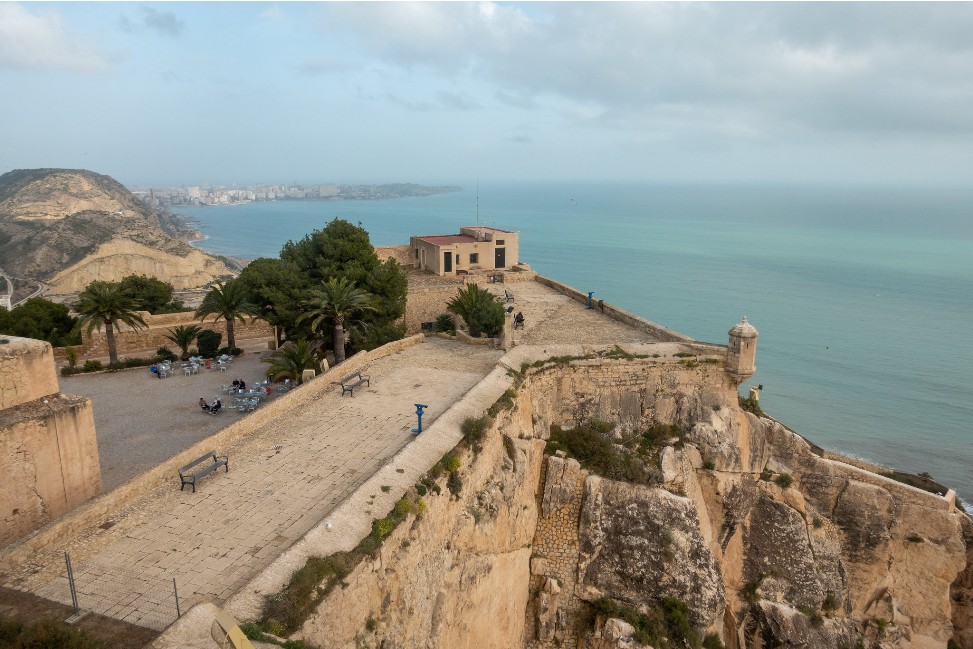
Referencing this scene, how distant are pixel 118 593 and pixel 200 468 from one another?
10.2 ft

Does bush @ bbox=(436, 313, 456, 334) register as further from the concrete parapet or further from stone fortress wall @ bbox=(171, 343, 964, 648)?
the concrete parapet

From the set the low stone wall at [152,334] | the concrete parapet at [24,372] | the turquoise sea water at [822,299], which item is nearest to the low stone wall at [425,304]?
the low stone wall at [152,334]

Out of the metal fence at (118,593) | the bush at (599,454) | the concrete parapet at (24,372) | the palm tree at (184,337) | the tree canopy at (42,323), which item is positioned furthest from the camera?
the tree canopy at (42,323)

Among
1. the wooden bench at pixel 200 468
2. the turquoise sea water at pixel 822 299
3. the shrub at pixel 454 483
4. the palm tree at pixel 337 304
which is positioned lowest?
the turquoise sea water at pixel 822 299

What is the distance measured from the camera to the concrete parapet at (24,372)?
29.7 ft

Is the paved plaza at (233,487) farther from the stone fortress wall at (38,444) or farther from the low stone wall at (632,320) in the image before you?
the stone fortress wall at (38,444)

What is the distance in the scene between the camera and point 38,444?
30.0 feet

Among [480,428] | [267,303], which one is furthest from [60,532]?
[267,303]

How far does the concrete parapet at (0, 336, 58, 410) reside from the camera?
29.7 ft

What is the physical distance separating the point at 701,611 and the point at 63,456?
1236 centimetres

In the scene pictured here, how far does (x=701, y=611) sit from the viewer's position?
13352mm

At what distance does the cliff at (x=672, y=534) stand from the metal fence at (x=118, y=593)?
372 centimetres

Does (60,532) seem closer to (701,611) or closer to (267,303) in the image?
(701,611)

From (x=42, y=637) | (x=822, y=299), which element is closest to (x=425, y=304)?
(x=42, y=637)
